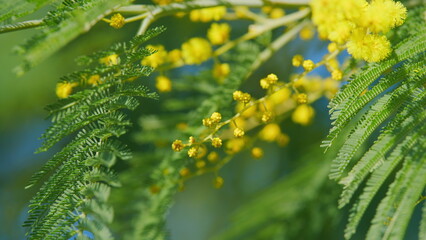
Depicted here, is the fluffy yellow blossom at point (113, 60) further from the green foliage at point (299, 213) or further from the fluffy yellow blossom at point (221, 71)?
the green foliage at point (299, 213)

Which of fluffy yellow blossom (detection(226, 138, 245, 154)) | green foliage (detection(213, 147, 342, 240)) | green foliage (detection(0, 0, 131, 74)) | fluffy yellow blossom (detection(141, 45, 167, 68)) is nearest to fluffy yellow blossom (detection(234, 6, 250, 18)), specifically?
fluffy yellow blossom (detection(141, 45, 167, 68))

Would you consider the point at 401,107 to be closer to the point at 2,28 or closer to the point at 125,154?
the point at 125,154

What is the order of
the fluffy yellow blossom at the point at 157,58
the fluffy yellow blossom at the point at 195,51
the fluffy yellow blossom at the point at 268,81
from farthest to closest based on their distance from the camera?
the fluffy yellow blossom at the point at 195,51 < the fluffy yellow blossom at the point at 157,58 < the fluffy yellow blossom at the point at 268,81

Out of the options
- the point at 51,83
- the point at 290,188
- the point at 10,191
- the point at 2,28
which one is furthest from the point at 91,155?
the point at 10,191

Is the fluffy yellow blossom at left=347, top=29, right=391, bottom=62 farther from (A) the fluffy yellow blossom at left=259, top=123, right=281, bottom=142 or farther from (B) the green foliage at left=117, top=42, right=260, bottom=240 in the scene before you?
(A) the fluffy yellow blossom at left=259, top=123, right=281, bottom=142

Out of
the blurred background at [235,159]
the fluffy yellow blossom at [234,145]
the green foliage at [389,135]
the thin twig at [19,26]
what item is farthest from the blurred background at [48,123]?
the thin twig at [19,26]

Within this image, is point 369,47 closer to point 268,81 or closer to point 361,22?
point 361,22

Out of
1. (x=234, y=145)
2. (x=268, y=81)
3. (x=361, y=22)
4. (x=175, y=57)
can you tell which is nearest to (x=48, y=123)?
(x=175, y=57)
